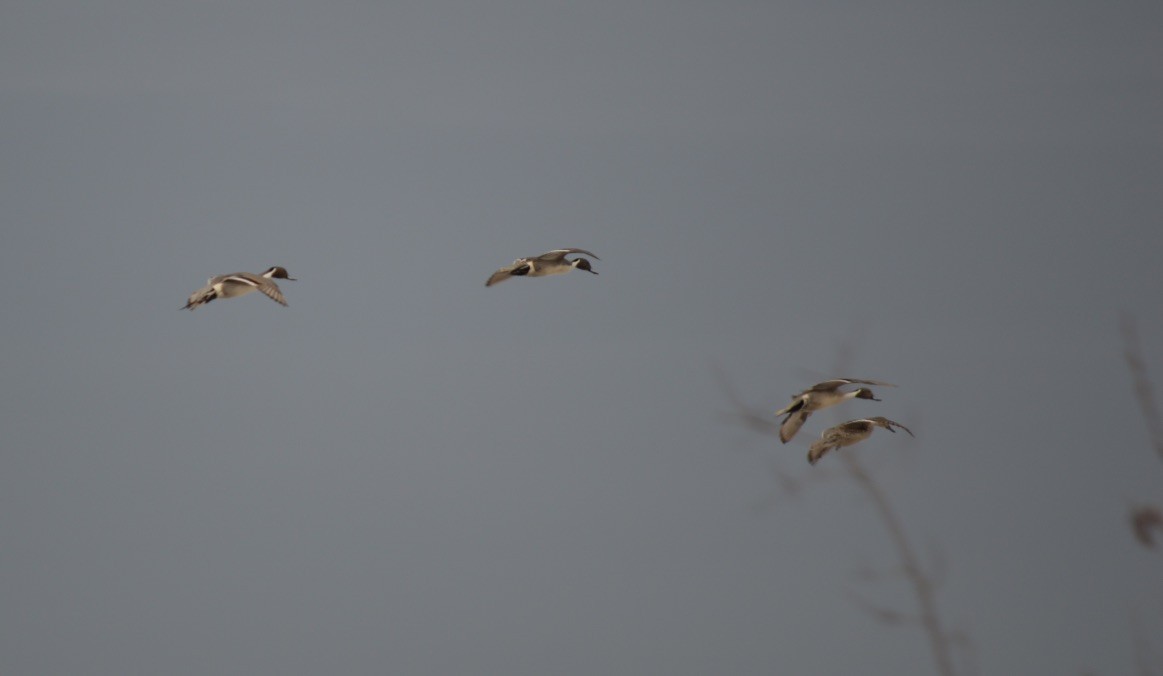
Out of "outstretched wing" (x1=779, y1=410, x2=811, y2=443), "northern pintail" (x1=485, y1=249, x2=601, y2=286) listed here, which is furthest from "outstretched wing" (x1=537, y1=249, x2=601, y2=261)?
"outstretched wing" (x1=779, y1=410, x2=811, y2=443)

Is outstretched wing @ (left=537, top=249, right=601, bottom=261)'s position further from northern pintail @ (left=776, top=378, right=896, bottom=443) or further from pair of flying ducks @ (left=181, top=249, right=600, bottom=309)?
northern pintail @ (left=776, top=378, right=896, bottom=443)

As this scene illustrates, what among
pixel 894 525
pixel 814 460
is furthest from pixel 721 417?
pixel 894 525

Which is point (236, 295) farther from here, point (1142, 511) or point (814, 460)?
point (1142, 511)

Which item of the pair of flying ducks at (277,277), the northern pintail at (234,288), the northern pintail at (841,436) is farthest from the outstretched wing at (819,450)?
the northern pintail at (234,288)

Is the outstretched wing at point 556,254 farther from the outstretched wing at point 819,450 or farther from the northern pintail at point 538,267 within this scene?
the outstretched wing at point 819,450

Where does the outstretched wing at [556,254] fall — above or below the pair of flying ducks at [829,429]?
above

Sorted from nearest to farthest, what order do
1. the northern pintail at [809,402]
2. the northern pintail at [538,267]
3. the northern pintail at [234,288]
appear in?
the northern pintail at [809,402] < the northern pintail at [234,288] < the northern pintail at [538,267]

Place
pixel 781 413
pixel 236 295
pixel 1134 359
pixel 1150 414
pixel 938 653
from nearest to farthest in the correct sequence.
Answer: pixel 1150 414 → pixel 1134 359 → pixel 938 653 → pixel 781 413 → pixel 236 295
